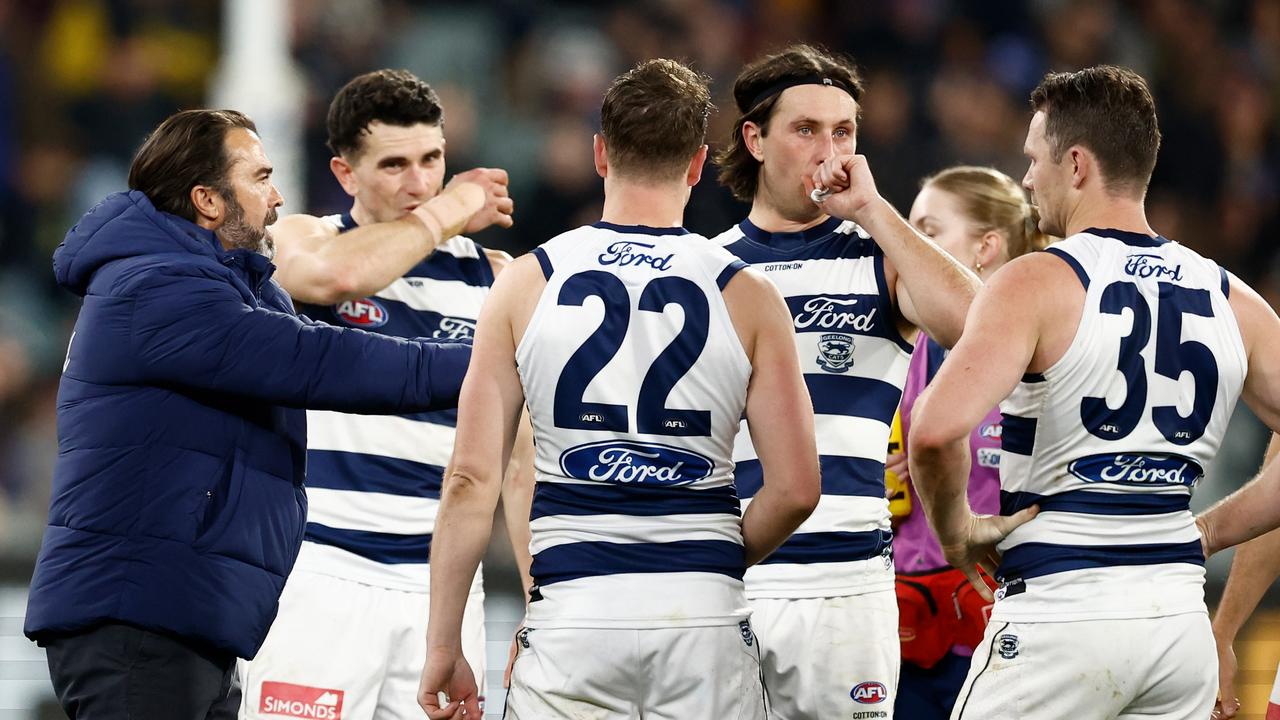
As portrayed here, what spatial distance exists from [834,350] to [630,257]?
39.6 inches

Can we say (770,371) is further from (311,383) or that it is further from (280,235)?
(280,235)

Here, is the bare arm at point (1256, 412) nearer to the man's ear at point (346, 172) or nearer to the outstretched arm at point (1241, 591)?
the outstretched arm at point (1241, 591)

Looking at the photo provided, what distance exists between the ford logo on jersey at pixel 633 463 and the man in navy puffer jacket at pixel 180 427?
0.58m

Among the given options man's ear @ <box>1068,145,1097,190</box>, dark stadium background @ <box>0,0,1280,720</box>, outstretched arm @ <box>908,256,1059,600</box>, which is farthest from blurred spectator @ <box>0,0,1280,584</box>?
outstretched arm @ <box>908,256,1059,600</box>

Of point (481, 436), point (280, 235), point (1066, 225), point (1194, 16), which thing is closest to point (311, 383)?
point (481, 436)

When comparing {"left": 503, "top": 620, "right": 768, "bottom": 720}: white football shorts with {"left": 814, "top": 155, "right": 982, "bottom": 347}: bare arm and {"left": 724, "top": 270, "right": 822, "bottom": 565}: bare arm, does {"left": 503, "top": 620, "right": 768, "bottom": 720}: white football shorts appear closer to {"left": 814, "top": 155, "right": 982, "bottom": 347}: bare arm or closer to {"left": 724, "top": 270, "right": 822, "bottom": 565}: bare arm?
{"left": 724, "top": 270, "right": 822, "bottom": 565}: bare arm

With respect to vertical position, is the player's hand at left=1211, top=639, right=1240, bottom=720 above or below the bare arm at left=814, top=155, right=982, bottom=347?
below

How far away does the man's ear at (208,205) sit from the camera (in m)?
3.83

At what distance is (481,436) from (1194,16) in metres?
10.3

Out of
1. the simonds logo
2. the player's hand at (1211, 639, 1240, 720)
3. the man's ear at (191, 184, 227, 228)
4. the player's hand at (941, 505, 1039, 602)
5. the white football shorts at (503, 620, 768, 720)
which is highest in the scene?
the man's ear at (191, 184, 227, 228)

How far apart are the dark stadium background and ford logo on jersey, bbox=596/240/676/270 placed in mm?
6664

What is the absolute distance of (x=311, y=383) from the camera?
12.1ft

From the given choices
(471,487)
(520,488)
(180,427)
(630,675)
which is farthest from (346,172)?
(630,675)

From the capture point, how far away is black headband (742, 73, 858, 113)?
4.56m
